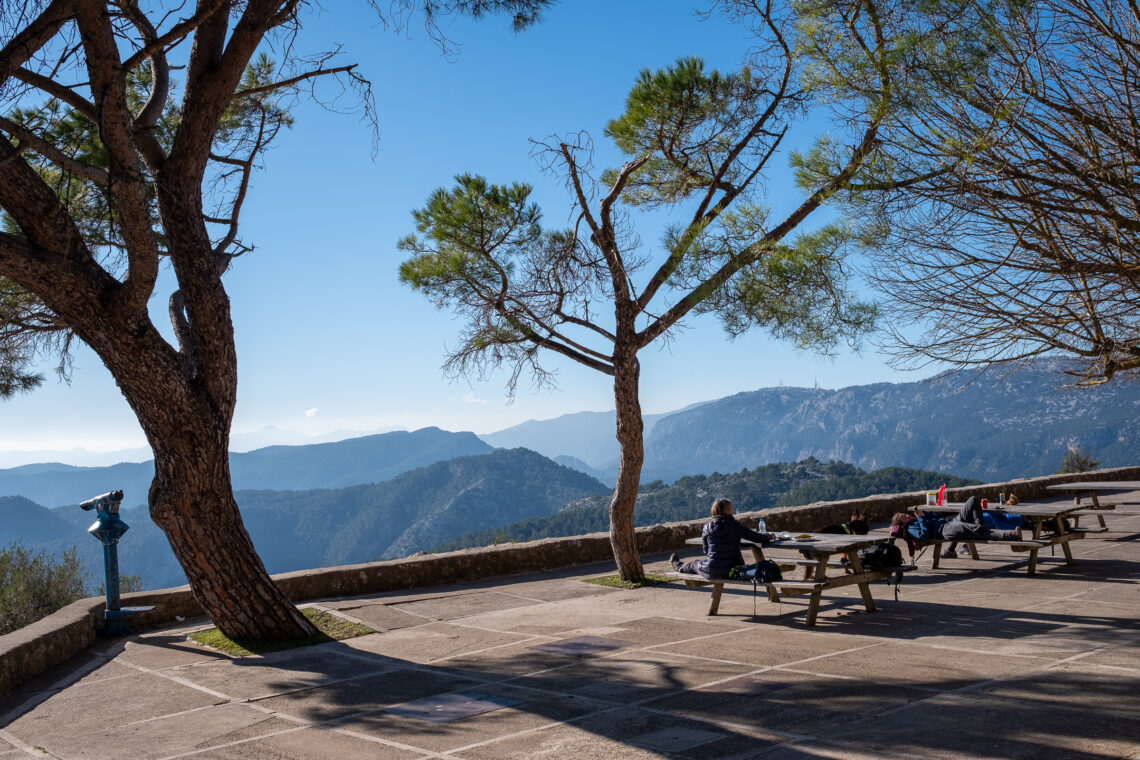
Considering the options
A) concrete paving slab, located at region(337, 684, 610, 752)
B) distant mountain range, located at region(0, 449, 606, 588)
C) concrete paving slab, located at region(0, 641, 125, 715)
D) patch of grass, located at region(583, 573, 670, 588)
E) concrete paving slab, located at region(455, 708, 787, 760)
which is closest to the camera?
concrete paving slab, located at region(455, 708, 787, 760)

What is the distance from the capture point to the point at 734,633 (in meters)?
6.10

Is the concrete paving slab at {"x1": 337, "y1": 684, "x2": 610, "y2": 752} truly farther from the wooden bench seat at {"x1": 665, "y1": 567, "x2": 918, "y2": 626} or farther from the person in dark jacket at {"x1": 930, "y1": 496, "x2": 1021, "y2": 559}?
the person in dark jacket at {"x1": 930, "y1": 496, "x2": 1021, "y2": 559}

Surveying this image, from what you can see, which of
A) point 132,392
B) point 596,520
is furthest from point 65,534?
point 132,392

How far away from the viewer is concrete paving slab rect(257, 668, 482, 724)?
15.2 ft

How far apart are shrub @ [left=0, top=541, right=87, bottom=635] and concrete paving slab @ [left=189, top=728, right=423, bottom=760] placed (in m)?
13.4

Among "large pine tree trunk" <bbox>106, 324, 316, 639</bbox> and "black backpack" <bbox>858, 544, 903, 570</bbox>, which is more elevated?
"large pine tree trunk" <bbox>106, 324, 316, 639</bbox>

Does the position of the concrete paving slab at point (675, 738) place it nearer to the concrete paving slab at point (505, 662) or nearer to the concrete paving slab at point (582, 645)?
the concrete paving slab at point (505, 662)

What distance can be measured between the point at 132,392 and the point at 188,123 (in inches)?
80.5

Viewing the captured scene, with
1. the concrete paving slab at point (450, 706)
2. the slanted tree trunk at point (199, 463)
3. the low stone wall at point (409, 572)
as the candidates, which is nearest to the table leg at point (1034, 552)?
the low stone wall at point (409, 572)

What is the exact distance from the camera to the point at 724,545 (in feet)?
22.3

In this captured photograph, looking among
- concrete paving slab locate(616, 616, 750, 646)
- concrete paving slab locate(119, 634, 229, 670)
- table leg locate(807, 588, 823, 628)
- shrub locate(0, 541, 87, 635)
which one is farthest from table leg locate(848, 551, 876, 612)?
shrub locate(0, 541, 87, 635)

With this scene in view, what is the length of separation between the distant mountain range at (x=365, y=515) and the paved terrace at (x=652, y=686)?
106865 mm

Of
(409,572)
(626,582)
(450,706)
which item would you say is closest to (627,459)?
(626,582)

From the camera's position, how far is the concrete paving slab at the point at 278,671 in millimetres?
5223
